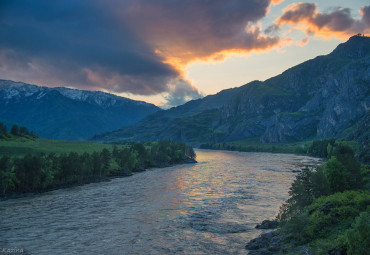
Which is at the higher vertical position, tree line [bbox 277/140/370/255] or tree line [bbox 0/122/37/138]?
tree line [bbox 0/122/37/138]

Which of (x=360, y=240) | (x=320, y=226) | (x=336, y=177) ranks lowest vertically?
(x=320, y=226)

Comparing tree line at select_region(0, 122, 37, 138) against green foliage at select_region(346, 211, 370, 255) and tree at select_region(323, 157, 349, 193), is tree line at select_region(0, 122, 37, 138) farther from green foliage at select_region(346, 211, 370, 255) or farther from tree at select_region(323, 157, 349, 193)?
green foliage at select_region(346, 211, 370, 255)

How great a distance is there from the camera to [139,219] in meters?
50.7

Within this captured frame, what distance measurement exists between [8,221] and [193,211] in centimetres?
3440

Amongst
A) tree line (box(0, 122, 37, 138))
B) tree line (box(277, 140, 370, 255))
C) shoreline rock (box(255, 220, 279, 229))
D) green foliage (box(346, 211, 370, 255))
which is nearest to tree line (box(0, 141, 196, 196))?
shoreline rock (box(255, 220, 279, 229))

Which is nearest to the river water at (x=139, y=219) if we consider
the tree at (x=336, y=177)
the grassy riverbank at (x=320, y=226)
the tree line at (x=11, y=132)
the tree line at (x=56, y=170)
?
the grassy riverbank at (x=320, y=226)

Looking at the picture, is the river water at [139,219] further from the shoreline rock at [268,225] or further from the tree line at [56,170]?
the tree line at [56,170]

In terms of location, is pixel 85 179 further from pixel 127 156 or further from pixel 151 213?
pixel 151 213

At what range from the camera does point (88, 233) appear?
4269cm

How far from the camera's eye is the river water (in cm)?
3703

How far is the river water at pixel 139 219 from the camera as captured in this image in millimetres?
37031

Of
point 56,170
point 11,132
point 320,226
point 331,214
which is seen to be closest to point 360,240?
point 320,226

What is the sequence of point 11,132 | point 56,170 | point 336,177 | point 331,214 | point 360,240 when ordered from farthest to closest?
A: 1. point 11,132
2. point 56,170
3. point 336,177
4. point 331,214
5. point 360,240

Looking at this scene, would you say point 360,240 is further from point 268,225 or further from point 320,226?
point 268,225
